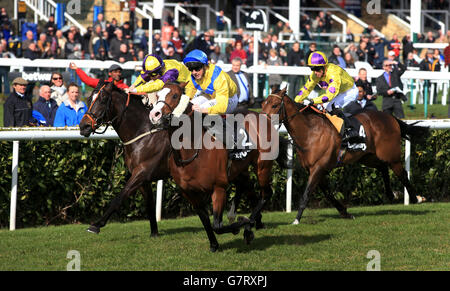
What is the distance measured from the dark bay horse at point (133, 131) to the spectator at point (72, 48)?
9.69 metres

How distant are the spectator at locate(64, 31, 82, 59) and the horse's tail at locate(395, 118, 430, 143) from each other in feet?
29.2

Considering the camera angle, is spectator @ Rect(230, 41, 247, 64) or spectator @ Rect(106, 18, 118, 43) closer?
spectator @ Rect(230, 41, 247, 64)

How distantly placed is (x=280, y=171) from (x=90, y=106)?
276 centimetres

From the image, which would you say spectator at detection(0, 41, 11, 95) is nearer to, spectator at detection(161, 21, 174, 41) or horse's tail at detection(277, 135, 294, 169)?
spectator at detection(161, 21, 174, 41)

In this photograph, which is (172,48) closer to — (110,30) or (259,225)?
(110,30)

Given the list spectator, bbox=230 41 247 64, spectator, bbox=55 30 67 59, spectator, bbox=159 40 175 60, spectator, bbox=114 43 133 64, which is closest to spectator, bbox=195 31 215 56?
spectator, bbox=230 41 247 64

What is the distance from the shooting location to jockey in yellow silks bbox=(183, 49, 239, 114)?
6.90 metres

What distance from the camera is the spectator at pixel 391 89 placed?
504 inches

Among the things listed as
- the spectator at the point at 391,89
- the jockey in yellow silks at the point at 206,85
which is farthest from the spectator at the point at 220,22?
the jockey in yellow silks at the point at 206,85

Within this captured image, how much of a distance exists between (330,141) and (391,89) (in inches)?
188

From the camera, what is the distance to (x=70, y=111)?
9.46m

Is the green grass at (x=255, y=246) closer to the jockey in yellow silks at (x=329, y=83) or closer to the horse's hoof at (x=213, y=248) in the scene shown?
the horse's hoof at (x=213, y=248)

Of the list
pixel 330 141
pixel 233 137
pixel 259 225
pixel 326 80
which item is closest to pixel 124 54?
pixel 326 80

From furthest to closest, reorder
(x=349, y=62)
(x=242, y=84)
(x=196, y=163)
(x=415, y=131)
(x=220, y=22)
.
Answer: (x=220, y=22) → (x=349, y=62) → (x=242, y=84) → (x=415, y=131) → (x=196, y=163)
